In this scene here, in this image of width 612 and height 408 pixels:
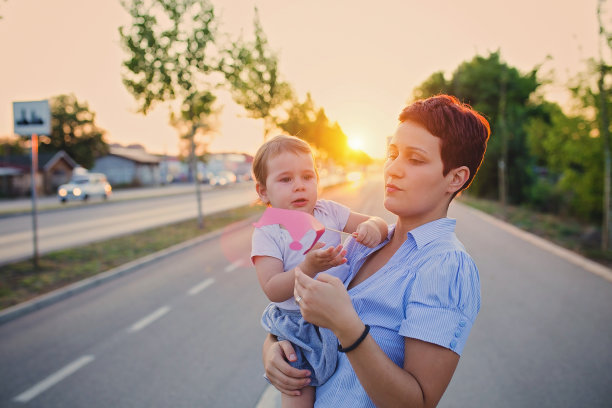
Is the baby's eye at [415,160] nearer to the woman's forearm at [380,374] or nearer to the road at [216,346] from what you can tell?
the woman's forearm at [380,374]

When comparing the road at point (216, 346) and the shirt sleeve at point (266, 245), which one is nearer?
the shirt sleeve at point (266, 245)

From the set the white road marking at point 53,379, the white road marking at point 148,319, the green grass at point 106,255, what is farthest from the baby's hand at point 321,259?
the green grass at point 106,255

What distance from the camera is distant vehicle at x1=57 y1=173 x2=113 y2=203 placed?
92.1 feet

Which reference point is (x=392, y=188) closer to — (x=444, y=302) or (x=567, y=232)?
(x=444, y=302)

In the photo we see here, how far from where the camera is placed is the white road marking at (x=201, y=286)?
6.56 m

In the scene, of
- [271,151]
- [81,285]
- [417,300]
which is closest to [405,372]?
[417,300]

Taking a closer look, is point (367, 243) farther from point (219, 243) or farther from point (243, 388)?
point (219, 243)

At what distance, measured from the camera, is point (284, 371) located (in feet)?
4.76

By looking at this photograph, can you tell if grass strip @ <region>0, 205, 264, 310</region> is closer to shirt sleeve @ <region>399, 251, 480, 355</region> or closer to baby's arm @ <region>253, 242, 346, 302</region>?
baby's arm @ <region>253, 242, 346, 302</region>

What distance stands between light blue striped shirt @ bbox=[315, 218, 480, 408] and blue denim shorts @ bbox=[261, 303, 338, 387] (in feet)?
0.14

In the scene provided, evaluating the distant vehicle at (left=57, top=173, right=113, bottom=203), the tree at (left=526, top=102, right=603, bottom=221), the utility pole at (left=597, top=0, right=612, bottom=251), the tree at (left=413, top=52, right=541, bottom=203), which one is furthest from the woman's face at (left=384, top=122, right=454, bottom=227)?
the distant vehicle at (left=57, top=173, right=113, bottom=203)

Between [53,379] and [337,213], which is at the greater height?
[337,213]

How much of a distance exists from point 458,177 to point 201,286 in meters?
6.26

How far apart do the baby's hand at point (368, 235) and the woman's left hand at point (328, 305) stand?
1.32 feet
